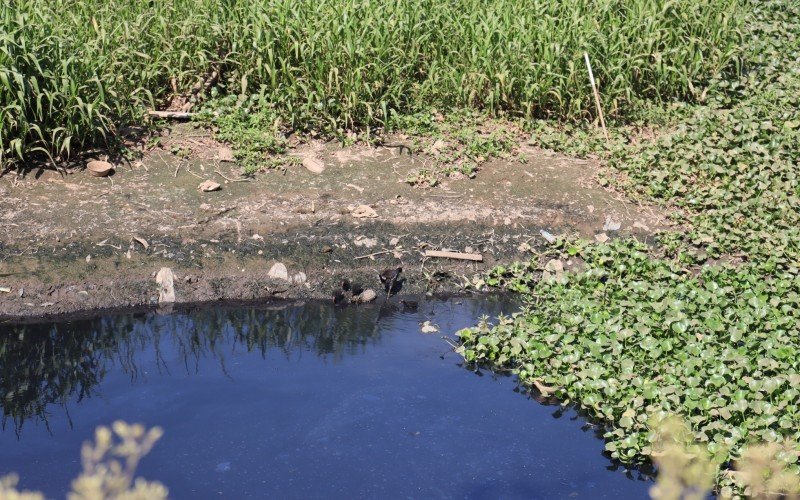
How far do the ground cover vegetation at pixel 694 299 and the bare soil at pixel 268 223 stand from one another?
326mm

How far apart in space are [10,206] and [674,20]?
5161 mm

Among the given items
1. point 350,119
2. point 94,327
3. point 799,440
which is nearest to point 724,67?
→ point 350,119

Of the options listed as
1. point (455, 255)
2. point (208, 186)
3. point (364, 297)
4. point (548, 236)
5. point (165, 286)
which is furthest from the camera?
point (208, 186)

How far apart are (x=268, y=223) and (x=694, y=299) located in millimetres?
2668

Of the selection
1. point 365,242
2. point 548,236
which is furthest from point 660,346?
point 365,242

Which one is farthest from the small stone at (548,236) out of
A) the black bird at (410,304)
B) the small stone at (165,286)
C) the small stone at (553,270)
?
the small stone at (165,286)

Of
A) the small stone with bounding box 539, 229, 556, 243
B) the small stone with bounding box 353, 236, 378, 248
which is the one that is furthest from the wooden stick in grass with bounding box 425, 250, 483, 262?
the small stone with bounding box 539, 229, 556, 243

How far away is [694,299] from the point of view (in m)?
5.46

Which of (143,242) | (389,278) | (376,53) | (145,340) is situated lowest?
(145,340)

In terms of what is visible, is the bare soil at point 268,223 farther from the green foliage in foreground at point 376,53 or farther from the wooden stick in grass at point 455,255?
the green foliage in foreground at point 376,53

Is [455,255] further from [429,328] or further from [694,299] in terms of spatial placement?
[694,299]

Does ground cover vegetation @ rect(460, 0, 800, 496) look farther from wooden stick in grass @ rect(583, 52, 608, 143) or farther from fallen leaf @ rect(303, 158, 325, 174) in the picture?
fallen leaf @ rect(303, 158, 325, 174)

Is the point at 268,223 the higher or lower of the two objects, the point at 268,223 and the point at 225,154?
the lower

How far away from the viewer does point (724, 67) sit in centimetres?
789
